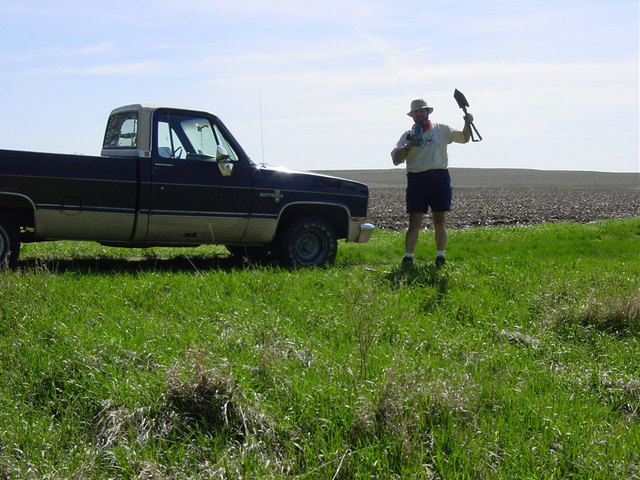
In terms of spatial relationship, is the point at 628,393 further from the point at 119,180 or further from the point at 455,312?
the point at 119,180

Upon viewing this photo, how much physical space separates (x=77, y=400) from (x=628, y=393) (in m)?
3.53

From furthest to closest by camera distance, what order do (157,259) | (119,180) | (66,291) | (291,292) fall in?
1. (157,259)
2. (119,180)
3. (291,292)
4. (66,291)

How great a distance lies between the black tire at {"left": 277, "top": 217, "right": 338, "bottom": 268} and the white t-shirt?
51.9 inches

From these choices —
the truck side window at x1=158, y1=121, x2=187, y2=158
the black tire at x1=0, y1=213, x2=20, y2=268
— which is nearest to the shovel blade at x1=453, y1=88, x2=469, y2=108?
the truck side window at x1=158, y1=121, x2=187, y2=158

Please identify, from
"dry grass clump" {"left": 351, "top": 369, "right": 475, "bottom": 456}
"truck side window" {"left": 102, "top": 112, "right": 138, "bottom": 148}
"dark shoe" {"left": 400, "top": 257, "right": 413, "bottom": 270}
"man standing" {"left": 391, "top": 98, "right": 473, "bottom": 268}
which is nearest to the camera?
"dry grass clump" {"left": 351, "top": 369, "right": 475, "bottom": 456}

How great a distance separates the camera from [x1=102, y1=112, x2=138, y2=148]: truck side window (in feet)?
29.5

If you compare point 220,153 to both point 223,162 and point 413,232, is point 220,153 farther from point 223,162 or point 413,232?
point 413,232

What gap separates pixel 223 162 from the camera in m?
9.02

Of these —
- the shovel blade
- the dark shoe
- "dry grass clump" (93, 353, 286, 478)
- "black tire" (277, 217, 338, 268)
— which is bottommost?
"dry grass clump" (93, 353, 286, 478)

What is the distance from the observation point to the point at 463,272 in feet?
29.7

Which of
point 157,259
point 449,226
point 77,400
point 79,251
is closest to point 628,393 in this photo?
point 77,400

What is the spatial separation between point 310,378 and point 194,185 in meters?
4.40

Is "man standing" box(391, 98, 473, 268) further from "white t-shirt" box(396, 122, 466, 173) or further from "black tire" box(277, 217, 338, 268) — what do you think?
"black tire" box(277, 217, 338, 268)

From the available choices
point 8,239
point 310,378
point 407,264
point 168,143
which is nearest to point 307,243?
point 407,264
